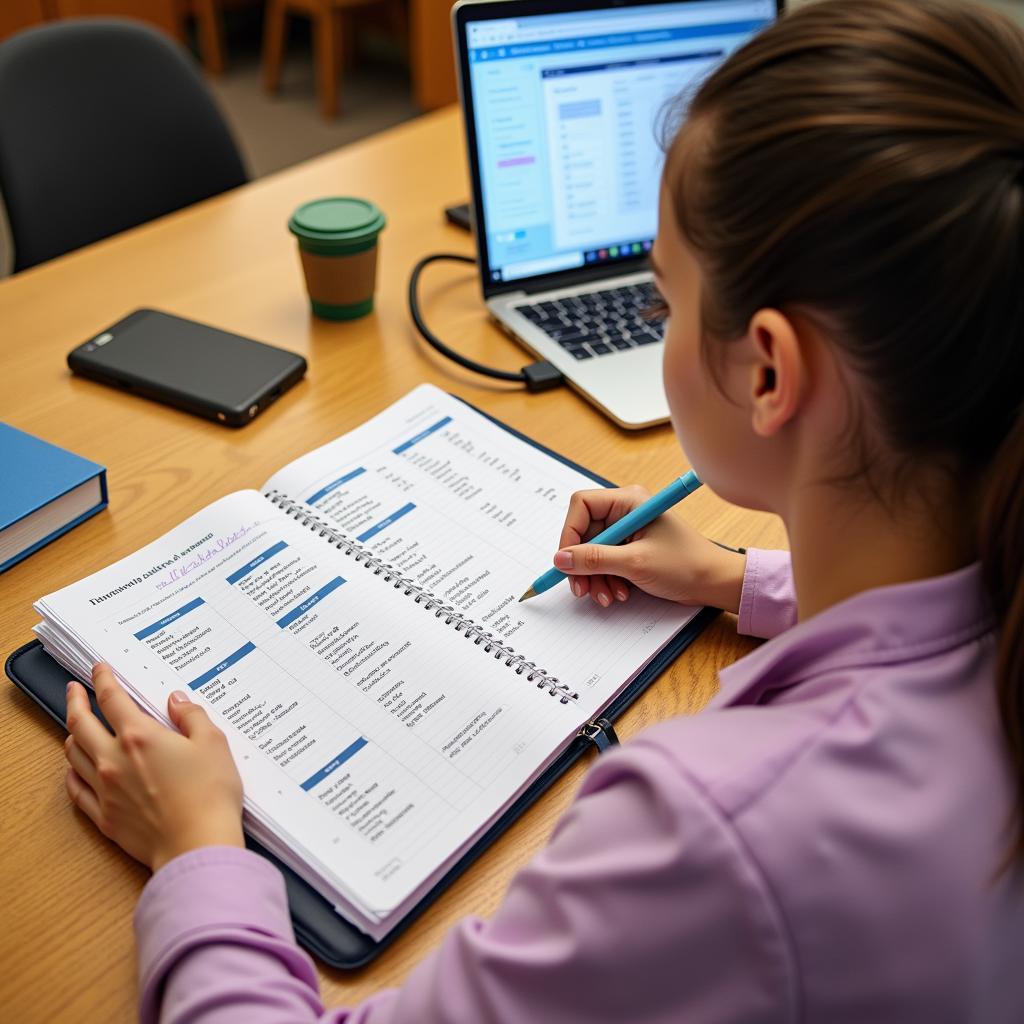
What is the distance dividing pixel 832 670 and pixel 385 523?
17.1 inches

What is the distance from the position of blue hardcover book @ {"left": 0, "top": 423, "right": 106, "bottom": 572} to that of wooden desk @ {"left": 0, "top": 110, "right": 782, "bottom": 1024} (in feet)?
0.05

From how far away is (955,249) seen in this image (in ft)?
1.56

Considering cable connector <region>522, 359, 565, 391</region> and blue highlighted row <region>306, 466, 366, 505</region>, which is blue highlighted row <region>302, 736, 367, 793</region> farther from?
cable connector <region>522, 359, 565, 391</region>

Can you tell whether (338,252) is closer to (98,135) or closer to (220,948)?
(98,135)

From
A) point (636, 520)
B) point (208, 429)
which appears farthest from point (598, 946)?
point (208, 429)

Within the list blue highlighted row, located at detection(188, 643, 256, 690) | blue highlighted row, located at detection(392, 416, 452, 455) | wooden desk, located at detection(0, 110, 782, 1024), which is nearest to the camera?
wooden desk, located at detection(0, 110, 782, 1024)

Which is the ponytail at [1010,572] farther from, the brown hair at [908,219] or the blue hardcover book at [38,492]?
the blue hardcover book at [38,492]

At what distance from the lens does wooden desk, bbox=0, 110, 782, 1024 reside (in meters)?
0.60

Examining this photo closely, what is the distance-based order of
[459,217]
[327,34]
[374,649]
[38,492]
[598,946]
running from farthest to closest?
[327,34] → [459,217] → [38,492] → [374,649] → [598,946]

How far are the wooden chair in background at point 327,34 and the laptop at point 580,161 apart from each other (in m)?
2.70

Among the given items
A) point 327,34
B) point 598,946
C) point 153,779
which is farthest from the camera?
point 327,34

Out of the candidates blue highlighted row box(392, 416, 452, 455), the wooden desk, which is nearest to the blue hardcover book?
the wooden desk

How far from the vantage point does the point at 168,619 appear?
756mm

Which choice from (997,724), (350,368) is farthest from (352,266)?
(997,724)
